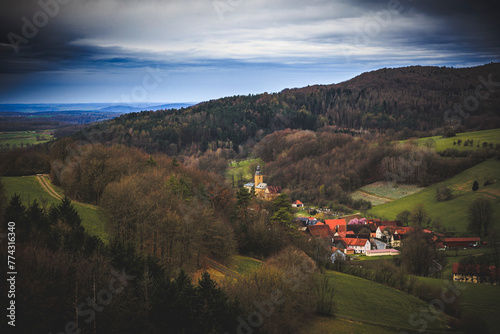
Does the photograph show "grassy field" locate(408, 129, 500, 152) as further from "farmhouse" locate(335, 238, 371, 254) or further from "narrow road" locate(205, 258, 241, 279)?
"narrow road" locate(205, 258, 241, 279)

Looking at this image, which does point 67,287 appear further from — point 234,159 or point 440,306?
point 234,159

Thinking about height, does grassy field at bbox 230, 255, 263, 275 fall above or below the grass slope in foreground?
above

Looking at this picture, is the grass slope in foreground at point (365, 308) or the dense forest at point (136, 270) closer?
the dense forest at point (136, 270)

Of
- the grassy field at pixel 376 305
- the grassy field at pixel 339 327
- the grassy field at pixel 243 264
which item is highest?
the grassy field at pixel 243 264

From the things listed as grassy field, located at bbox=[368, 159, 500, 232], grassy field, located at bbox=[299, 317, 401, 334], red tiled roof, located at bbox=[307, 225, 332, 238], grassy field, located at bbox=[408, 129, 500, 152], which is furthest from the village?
grassy field, located at bbox=[408, 129, 500, 152]

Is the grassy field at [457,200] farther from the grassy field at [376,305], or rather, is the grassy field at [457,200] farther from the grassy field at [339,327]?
the grassy field at [339,327]

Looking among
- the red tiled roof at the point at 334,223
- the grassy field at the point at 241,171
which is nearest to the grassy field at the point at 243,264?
the red tiled roof at the point at 334,223

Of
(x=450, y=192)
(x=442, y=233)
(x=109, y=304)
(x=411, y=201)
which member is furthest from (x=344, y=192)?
(x=109, y=304)
